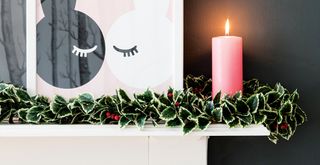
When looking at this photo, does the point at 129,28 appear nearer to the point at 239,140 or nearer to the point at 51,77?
the point at 51,77

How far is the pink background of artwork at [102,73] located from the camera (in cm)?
77

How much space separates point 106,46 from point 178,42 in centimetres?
14

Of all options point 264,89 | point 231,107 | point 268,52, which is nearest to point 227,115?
point 231,107

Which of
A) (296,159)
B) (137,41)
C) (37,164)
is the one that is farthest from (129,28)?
(296,159)

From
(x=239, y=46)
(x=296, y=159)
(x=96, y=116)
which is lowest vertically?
(x=296, y=159)

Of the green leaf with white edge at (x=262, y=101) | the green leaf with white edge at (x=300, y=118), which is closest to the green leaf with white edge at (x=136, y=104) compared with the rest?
the green leaf with white edge at (x=262, y=101)

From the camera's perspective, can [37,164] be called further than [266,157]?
No

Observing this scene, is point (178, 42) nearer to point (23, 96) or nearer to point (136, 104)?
point (136, 104)

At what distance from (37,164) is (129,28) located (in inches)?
12.4

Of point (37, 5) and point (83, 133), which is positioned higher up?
point (37, 5)

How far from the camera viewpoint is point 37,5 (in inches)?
29.7

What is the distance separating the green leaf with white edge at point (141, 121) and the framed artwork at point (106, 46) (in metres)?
0.09

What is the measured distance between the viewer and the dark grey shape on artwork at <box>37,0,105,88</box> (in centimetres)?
76

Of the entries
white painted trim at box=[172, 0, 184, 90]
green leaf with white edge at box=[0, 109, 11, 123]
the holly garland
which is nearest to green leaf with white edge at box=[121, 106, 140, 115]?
the holly garland
